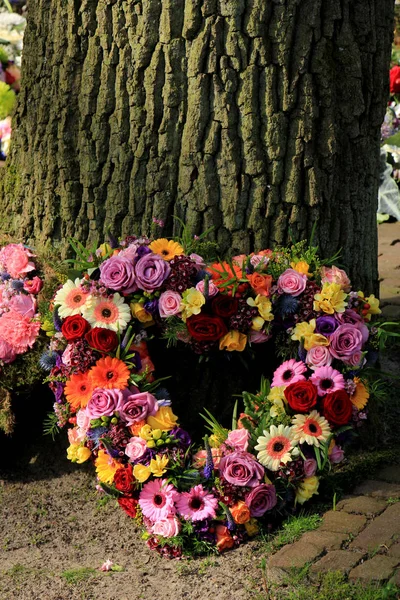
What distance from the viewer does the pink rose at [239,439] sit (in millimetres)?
3090

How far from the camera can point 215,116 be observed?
3.34 m

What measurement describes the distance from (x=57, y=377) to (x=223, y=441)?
0.72 meters

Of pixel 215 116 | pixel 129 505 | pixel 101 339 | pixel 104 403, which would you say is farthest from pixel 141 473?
pixel 215 116

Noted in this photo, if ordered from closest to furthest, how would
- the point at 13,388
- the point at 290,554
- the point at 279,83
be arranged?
the point at 290,554
the point at 279,83
the point at 13,388

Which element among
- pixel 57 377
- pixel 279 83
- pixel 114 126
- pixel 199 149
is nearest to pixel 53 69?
pixel 114 126

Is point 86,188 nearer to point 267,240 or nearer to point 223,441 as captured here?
point 267,240

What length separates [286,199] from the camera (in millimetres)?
3420

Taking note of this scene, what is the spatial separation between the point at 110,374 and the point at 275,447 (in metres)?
0.69

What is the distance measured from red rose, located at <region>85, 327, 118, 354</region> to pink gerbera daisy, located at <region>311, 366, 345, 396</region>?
2.59ft

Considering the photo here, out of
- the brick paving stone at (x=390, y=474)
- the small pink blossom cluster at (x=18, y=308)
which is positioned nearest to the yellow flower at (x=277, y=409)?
the brick paving stone at (x=390, y=474)

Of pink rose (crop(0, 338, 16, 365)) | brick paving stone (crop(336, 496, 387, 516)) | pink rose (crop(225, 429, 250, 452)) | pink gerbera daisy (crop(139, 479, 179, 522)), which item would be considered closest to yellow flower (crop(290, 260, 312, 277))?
pink rose (crop(225, 429, 250, 452))

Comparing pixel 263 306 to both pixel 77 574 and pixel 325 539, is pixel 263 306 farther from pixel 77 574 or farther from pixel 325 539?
pixel 77 574

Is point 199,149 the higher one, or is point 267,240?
point 199,149

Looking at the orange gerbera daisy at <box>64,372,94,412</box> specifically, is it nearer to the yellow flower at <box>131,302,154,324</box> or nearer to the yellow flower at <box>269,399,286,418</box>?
the yellow flower at <box>131,302,154,324</box>
